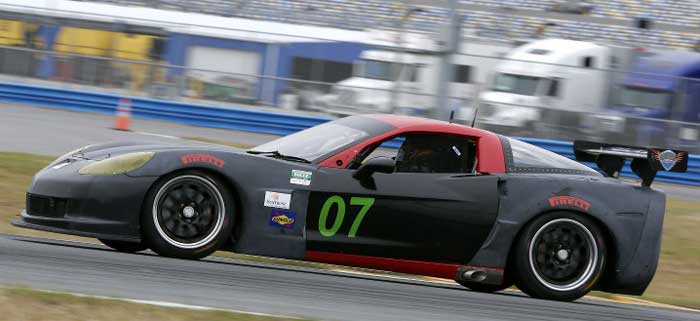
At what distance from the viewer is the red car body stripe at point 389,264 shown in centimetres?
684

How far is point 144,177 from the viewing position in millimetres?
6508

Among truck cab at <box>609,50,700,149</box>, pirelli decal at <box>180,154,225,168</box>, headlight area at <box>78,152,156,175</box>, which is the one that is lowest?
headlight area at <box>78,152,156,175</box>

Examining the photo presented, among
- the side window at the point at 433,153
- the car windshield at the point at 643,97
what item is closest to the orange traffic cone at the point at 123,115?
the car windshield at the point at 643,97

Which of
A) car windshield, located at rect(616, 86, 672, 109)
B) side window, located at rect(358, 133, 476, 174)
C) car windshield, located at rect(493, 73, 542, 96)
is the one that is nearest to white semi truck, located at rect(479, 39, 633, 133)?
car windshield, located at rect(493, 73, 542, 96)

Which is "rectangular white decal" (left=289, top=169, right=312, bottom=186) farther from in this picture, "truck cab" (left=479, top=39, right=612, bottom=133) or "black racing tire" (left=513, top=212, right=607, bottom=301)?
"truck cab" (left=479, top=39, right=612, bottom=133)

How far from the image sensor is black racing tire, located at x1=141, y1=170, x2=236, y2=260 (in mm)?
6531

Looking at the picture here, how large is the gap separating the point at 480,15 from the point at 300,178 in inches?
800

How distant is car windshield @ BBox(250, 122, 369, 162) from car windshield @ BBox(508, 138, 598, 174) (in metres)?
1.15

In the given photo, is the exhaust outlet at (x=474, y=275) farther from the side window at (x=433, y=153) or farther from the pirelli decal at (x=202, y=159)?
the pirelli decal at (x=202, y=159)

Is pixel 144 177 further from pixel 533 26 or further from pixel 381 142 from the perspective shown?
pixel 533 26

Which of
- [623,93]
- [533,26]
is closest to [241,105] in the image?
[623,93]

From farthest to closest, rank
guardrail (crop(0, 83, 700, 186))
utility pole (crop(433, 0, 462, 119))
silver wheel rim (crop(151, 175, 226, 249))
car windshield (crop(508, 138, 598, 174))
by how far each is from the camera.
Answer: guardrail (crop(0, 83, 700, 186)) → utility pole (crop(433, 0, 462, 119)) → car windshield (crop(508, 138, 598, 174)) → silver wheel rim (crop(151, 175, 226, 249))

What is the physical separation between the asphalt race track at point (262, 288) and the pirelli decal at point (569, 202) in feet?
2.26

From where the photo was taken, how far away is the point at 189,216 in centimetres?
659
